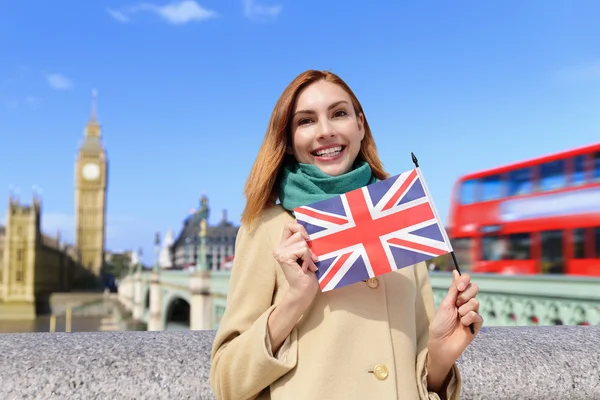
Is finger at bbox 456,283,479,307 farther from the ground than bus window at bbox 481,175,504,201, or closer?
closer

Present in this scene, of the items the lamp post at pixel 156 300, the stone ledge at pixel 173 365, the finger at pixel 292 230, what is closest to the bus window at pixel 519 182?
the stone ledge at pixel 173 365

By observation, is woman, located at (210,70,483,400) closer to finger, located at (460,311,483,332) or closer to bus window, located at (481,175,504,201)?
finger, located at (460,311,483,332)

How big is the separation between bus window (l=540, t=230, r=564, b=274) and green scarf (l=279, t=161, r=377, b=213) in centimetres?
949

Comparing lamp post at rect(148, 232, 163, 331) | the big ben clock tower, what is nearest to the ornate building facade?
the big ben clock tower

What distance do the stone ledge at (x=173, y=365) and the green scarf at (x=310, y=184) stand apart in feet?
3.21

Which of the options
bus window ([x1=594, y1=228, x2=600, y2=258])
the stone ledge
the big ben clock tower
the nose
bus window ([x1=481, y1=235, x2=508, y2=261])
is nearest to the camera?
the nose

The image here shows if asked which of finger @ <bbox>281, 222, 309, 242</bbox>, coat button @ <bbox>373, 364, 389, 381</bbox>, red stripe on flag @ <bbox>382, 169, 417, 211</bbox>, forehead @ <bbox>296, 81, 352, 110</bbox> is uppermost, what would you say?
forehead @ <bbox>296, 81, 352, 110</bbox>

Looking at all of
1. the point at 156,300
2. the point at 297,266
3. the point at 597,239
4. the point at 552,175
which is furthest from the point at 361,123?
the point at 156,300

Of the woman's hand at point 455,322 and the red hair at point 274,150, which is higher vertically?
the red hair at point 274,150

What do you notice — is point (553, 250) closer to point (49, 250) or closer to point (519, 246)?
point (519, 246)

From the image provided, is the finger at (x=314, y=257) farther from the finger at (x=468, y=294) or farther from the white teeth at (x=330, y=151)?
the finger at (x=468, y=294)

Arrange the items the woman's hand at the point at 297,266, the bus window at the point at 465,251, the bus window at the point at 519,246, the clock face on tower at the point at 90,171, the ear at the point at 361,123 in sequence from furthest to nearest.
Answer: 1. the clock face on tower at the point at 90,171
2. the bus window at the point at 465,251
3. the bus window at the point at 519,246
4. the ear at the point at 361,123
5. the woman's hand at the point at 297,266

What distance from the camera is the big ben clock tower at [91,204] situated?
363ft

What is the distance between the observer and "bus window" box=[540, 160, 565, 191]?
34.1 ft
